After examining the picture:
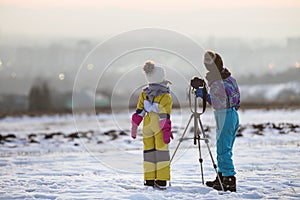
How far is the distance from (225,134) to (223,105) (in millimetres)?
484

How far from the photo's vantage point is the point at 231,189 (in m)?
7.62

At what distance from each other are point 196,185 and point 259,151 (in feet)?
19.7

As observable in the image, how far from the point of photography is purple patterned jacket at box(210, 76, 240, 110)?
7475mm

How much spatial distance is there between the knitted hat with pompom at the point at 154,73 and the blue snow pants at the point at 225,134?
1.09 metres

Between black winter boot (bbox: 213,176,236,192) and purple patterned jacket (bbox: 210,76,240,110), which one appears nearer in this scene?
purple patterned jacket (bbox: 210,76,240,110)

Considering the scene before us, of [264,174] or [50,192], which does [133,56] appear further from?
[264,174]

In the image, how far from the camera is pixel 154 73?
782 cm

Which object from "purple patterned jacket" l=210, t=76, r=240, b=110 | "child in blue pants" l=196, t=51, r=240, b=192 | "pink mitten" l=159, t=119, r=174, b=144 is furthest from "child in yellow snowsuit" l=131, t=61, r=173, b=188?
"purple patterned jacket" l=210, t=76, r=240, b=110

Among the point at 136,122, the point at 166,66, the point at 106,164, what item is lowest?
the point at 106,164

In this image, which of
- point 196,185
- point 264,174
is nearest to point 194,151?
point 264,174

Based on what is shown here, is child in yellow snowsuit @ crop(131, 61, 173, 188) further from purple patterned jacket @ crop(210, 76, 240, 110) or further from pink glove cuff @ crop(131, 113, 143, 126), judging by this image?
purple patterned jacket @ crop(210, 76, 240, 110)

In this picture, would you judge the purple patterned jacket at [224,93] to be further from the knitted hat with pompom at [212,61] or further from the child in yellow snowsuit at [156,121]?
the child in yellow snowsuit at [156,121]

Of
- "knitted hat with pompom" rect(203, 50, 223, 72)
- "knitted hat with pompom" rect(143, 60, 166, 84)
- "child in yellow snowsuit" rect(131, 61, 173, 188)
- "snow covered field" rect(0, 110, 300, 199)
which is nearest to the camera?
"snow covered field" rect(0, 110, 300, 199)

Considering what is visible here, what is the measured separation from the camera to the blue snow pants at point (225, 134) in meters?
7.59
